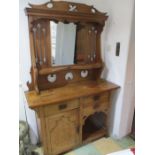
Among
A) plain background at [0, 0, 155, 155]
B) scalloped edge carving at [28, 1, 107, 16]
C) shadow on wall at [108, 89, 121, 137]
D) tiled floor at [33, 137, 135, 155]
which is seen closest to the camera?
plain background at [0, 0, 155, 155]

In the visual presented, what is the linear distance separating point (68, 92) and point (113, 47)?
33.2 inches

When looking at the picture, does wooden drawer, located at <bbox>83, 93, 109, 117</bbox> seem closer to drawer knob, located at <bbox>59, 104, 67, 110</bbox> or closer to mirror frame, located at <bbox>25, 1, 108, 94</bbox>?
A: drawer knob, located at <bbox>59, 104, 67, 110</bbox>

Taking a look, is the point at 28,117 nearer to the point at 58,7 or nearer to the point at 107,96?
the point at 107,96

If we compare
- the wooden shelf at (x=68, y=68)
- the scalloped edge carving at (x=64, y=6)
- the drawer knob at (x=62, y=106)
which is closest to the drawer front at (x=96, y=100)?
the drawer knob at (x=62, y=106)

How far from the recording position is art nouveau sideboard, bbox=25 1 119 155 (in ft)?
5.19

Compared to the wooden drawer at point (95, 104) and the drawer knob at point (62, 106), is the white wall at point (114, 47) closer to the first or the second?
the wooden drawer at point (95, 104)

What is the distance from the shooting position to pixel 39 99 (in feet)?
5.04

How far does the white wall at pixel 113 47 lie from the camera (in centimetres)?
168

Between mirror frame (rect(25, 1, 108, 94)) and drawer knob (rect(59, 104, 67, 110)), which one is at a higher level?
mirror frame (rect(25, 1, 108, 94))

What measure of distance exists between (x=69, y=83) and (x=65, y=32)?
0.63 meters

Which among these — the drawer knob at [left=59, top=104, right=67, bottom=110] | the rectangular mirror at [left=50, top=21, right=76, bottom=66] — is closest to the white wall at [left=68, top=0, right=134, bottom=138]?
the rectangular mirror at [left=50, top=21, right=76, bottom=66]

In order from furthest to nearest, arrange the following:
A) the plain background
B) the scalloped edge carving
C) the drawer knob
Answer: the drawer knob, the scalloped edge carving, the plain background
